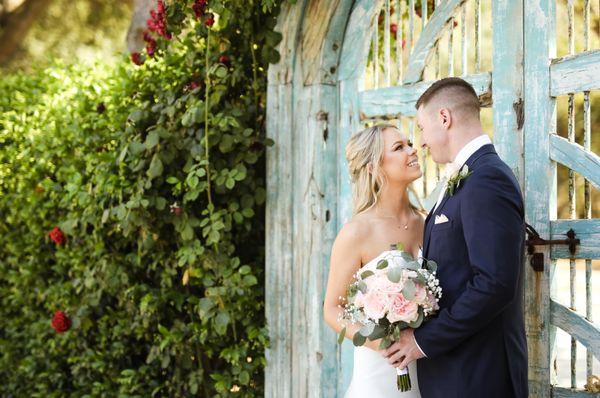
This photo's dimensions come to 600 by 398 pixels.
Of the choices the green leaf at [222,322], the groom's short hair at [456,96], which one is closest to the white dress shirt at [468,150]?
the groom's short hair at [456,96]

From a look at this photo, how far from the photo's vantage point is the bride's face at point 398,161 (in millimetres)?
3301

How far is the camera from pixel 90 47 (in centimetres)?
1502

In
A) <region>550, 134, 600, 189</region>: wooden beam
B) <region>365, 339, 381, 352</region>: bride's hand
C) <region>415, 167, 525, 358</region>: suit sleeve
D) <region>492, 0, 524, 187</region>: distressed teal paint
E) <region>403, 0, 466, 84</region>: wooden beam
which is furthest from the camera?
<region>403, 0, 466, 84</region>: wooden beam

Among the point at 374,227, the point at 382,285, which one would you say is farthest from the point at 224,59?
the point at 382,285

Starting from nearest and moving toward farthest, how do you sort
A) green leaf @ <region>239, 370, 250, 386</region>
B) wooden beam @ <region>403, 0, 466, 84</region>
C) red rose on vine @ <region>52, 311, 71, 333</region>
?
wooden beam @ <region>403, 0, 466, 84</region>, green leaf @ <region>239, 370, 250, 386</region>, red rose on vine @ <region>52, 311, 71, 333</region>

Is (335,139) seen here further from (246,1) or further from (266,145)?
(246,1)

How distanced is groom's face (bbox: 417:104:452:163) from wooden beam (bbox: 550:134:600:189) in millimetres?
615

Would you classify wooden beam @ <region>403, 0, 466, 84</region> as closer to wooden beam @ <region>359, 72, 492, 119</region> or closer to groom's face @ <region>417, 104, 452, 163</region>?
wooden beam @ <region>359, 72, 492, 119</region>

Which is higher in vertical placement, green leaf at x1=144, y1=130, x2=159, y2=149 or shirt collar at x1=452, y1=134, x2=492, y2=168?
green leaf at x1=144, y1=130, x2=159, y2=149

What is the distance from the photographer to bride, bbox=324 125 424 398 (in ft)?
10.5

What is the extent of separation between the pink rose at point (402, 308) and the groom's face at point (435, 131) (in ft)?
1.75

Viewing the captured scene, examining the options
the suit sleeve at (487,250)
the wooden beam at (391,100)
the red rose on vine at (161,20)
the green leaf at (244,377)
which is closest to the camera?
the suit sleeve at (487,250)

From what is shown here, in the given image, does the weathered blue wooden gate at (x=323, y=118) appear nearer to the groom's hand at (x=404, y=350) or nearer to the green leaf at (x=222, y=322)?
the green leaf at (x=222, y=322)

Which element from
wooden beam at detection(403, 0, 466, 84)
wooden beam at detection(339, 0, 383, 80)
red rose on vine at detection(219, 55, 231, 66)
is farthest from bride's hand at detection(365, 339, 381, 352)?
red rose on vine at detection(219, 55, 231, 66)
